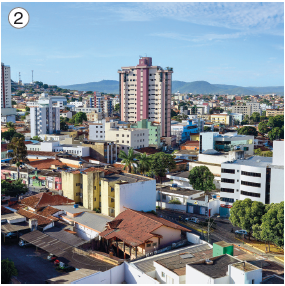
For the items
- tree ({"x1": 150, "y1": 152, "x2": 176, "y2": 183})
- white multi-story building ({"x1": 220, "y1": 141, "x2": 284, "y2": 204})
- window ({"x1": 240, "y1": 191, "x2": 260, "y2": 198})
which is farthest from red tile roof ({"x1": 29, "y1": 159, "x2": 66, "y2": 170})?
window ({"x1": 240, "y1": 191, "x2": 260, "y2": 198})

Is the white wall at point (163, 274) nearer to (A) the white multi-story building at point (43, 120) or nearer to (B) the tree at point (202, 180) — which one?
(B) the tree at point (202, 180)

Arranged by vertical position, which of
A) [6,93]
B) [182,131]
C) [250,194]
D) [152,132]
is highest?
[6,93]

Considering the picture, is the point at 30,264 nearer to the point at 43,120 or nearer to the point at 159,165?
the point at 159,165

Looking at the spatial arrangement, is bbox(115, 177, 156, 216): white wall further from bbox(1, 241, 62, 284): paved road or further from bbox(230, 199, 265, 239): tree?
bbox(1, 241, 62, 284): paved road

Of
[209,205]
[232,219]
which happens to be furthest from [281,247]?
[209,205]

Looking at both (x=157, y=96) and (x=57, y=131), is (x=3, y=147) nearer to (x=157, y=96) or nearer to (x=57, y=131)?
(x=57, y=131)

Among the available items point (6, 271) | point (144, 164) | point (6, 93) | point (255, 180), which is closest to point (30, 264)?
point (6, 271)
